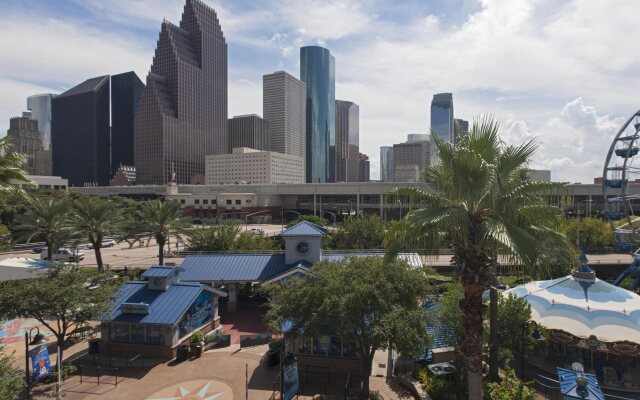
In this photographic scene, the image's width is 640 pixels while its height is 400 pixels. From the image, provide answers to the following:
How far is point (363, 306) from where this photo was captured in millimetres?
16328

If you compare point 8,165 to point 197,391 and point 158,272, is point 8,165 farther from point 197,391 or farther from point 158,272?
point 197,391

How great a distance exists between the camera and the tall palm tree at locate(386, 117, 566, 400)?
31.5 ft

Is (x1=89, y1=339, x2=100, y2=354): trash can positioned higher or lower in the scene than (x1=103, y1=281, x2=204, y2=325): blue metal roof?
lower

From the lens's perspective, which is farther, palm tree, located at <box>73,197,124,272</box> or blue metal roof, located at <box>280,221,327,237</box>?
palm tree, located at <box>73,197,124,272</box>

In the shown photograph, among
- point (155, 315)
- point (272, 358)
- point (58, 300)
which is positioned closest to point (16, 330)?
point (155, 315)

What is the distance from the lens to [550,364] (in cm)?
2267

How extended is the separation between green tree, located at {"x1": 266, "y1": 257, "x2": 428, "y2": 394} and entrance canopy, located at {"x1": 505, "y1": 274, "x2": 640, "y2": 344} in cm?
985

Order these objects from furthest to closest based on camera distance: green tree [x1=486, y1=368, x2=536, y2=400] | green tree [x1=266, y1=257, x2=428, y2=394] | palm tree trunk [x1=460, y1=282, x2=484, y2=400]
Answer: green tree [x1=266, y1=257, x2=428, y2=394] < green tree [x1=486, y1=368, x2=536, y2=400] < palm tree trunk [x1=460, y1=282, x2=484, y2=400]

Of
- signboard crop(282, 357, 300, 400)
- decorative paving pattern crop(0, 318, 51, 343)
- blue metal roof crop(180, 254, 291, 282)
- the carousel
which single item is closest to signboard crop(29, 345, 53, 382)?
decorative paving pattern crop(0, 318, 51, 343)

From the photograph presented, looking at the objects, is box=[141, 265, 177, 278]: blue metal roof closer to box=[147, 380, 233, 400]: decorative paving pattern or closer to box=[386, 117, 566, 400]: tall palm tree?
box=[147, 380, 233, 400]: decorative paving pattern

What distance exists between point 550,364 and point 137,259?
5092 cm

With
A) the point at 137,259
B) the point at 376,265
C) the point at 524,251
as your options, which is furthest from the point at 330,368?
the point at 137,259

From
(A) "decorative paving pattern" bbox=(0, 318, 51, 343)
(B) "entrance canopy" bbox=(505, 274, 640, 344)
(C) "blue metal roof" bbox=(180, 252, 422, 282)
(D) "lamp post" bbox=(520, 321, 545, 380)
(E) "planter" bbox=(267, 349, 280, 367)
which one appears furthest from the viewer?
(C) "blue metal roof" bbox=(180, 252, 422, 282)

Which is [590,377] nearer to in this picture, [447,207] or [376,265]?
[376,265]
